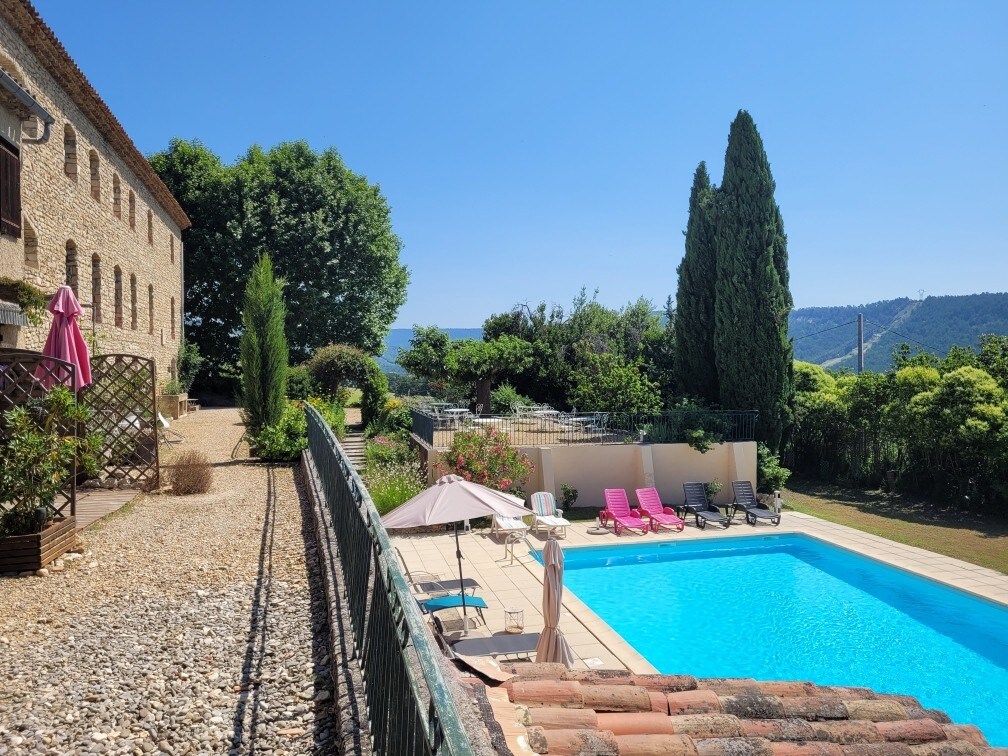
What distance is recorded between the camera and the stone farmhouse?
12.5 metres

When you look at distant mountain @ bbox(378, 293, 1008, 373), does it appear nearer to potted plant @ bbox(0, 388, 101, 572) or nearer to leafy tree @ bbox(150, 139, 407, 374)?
leafy tree @ bbox(150, 139, 407, 374)

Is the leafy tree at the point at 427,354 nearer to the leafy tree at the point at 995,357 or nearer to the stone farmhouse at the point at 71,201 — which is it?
the stone farmhouse at the point at 71,201

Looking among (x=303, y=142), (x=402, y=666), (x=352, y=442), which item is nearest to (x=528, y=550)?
(x=352, y=442)

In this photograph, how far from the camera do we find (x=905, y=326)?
106750 mm

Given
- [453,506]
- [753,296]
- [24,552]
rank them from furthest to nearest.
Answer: [753,296], [453,506], [24,552]

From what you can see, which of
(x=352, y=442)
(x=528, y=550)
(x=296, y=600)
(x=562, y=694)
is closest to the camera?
(x=562, y=694)

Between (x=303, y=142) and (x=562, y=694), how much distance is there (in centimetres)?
3682

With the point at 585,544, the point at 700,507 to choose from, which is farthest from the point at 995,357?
the point at 585,544

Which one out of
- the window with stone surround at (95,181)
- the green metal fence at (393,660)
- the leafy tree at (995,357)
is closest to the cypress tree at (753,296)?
the leafy tree at (995,357)

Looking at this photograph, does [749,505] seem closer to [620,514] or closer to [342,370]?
[620,514]

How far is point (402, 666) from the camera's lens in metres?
2.56

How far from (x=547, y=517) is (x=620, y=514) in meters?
2.42

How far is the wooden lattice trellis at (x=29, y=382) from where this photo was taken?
8.19 metres

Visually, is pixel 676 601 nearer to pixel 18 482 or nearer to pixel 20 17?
pixel 18 482
